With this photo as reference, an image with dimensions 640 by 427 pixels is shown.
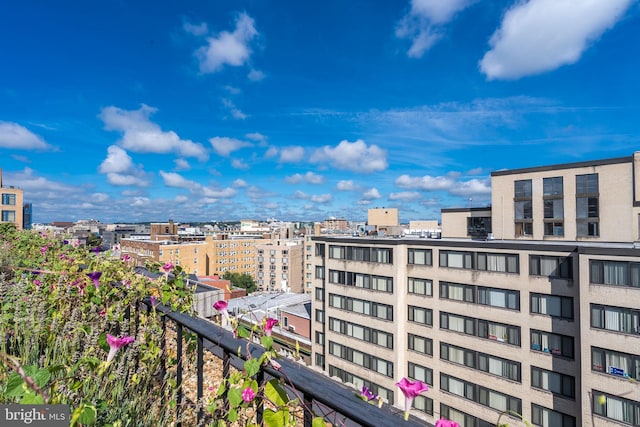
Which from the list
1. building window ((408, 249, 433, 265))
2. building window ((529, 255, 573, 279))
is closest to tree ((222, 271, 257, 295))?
building window ((408, 249, 433, 265))

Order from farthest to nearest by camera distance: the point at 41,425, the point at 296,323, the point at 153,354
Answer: the point at 296,323
the point at 153,354
the point at 41,425

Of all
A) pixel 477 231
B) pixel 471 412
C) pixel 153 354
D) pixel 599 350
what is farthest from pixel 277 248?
pixel 153 354

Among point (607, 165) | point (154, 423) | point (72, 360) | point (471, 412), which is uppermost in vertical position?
point (607, 165)

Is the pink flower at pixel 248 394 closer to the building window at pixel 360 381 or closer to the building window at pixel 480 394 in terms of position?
the building window at pixel 480 394

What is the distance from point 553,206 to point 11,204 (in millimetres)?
44796

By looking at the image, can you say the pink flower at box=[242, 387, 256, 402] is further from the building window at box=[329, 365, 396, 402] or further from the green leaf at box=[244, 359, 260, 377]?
the building window at box=[329, 365, 396, 402]

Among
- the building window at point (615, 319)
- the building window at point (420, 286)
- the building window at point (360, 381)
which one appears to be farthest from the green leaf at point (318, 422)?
the building window at point (360, 381)

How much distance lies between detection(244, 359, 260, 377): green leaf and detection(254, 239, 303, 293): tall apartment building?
190 feet

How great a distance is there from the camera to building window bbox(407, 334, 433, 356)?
57.3ft

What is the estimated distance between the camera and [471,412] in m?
15.7

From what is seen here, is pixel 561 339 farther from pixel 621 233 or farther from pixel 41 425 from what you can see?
pixel 41 425

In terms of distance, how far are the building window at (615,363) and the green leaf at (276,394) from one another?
15898 mm

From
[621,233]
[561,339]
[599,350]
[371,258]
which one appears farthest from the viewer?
[371,258]

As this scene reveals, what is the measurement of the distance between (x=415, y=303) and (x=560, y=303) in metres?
6.79
